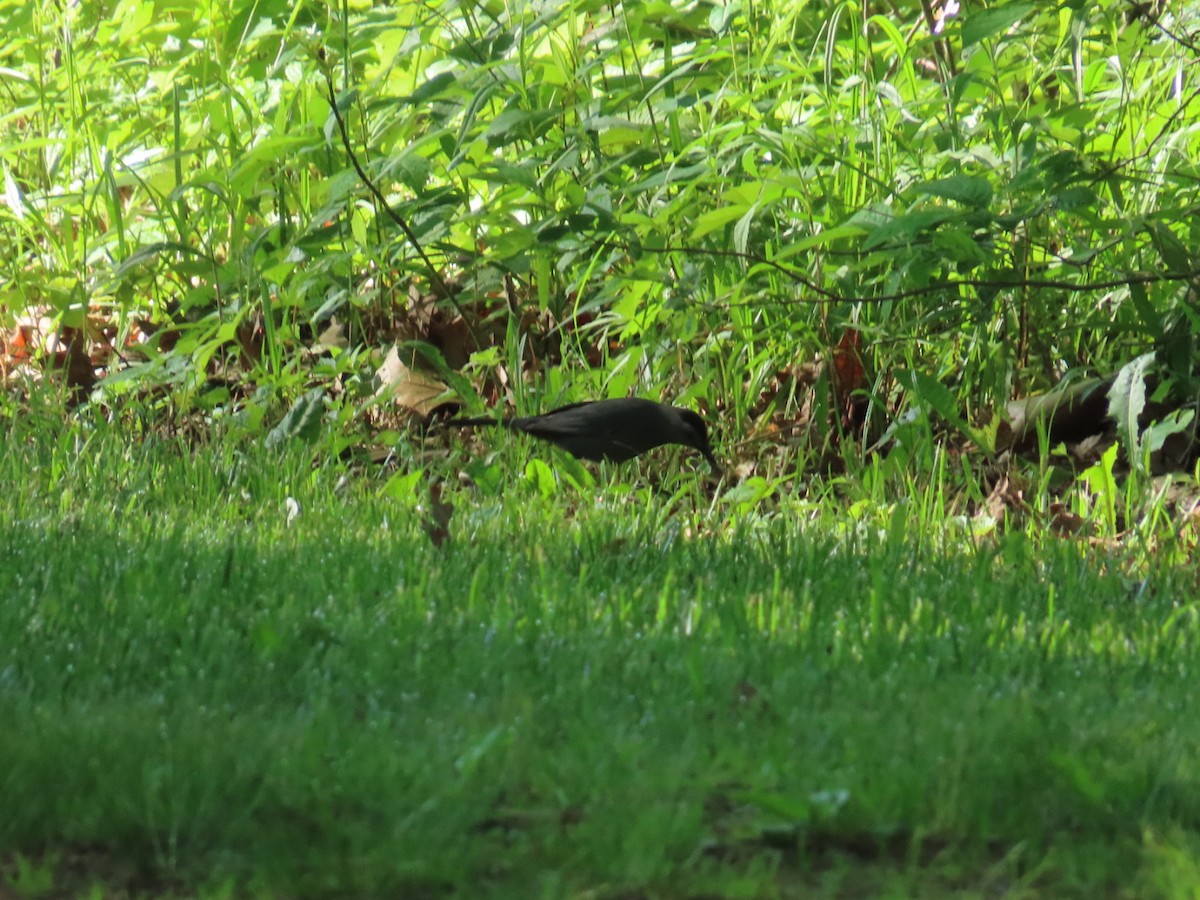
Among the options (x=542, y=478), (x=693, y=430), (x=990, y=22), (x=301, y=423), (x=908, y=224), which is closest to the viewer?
(x=990, y=22)

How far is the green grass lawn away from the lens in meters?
2.10

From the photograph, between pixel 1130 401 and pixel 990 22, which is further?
pixel 1130 401

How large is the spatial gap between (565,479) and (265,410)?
48.1 inches

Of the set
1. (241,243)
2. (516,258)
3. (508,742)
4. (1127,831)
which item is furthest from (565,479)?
(1127,831)

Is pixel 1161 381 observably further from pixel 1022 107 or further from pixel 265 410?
pixel 265 410

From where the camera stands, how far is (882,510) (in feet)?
15.3

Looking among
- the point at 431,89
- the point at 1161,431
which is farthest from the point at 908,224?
the point at 431,89

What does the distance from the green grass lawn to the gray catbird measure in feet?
2.63

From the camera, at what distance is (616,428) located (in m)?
4.98

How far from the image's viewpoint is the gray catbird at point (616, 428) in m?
4.97

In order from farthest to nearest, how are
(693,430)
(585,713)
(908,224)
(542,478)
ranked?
(693,430) → (542,478) → (908,224) → (585,713)

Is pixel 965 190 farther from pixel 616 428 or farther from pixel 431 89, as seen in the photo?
pixel 431 89

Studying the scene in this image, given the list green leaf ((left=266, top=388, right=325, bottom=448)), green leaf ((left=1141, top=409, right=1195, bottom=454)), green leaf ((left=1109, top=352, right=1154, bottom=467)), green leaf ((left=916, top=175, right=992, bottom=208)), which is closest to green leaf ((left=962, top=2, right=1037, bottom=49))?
green leaf ((left=916, top=175, right=992, bottom=208))

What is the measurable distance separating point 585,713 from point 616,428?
245 centimetres
